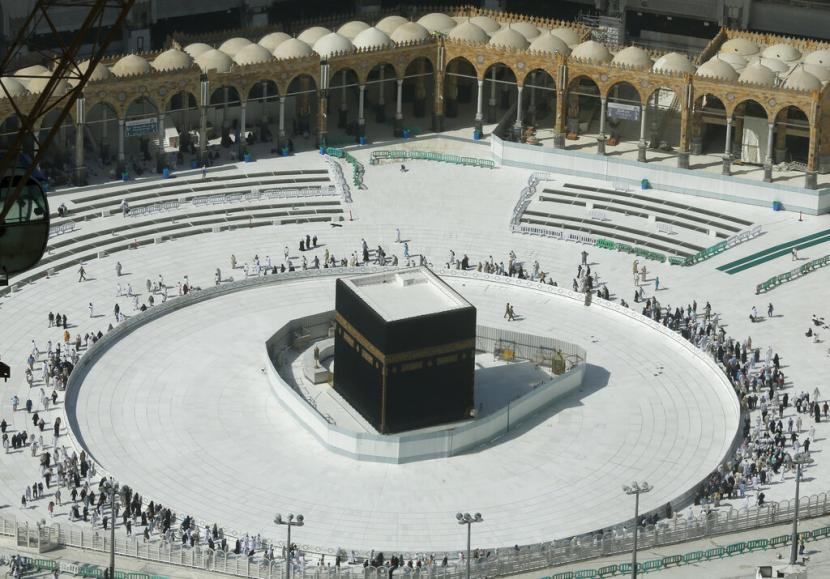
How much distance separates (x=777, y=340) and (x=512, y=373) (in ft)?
67.3

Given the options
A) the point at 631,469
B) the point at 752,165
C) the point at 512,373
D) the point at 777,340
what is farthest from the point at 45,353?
the point at 752,165

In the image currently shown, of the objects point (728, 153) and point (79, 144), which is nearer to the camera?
point (79, 144)

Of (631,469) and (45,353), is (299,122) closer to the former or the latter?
(45,353)

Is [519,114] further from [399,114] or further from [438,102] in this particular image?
[399,114]

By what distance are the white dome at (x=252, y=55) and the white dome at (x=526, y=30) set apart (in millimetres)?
23356

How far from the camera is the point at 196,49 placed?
15900 centimetres

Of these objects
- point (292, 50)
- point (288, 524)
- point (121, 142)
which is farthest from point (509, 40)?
point (288, 524)

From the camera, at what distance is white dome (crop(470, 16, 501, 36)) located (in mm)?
Result: 167625

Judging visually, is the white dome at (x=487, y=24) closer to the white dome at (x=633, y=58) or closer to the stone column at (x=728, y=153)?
the white dome at (x=633, y=58)

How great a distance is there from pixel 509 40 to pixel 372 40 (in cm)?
1221

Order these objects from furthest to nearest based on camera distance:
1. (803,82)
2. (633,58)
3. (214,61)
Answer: (633,58) → (214,61) → (803,82)

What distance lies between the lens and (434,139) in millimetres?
164375

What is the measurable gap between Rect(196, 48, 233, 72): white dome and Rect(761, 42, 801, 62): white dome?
47.2 metres

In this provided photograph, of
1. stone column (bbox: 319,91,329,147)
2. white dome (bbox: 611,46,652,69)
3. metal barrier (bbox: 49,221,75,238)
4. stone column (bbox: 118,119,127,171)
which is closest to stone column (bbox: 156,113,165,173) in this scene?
stone column (bbox: 118,119,127,171)
